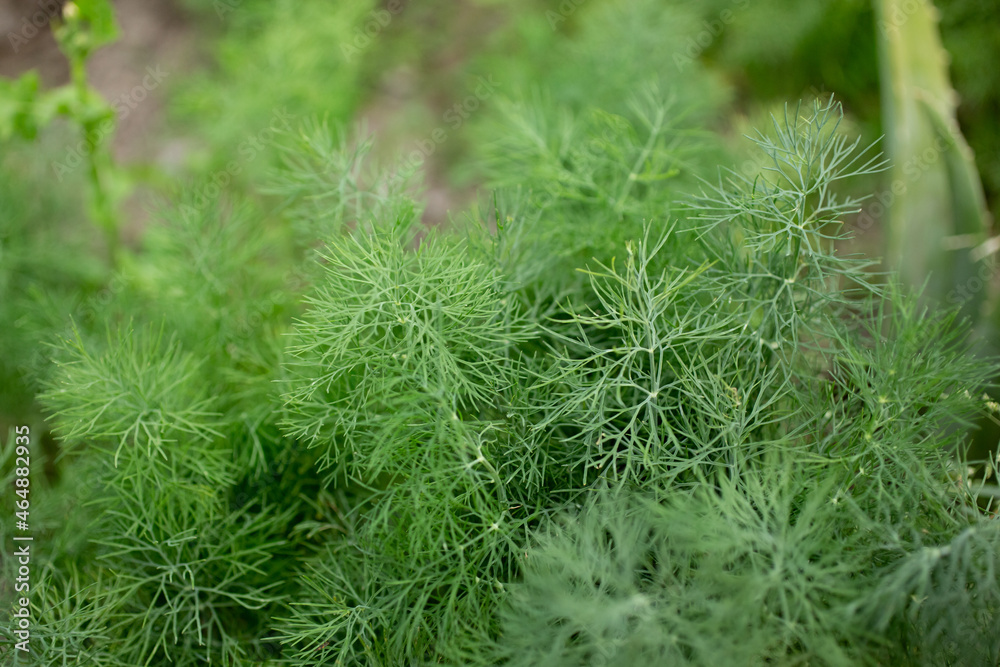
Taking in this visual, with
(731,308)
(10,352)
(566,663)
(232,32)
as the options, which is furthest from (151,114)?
(566,663)

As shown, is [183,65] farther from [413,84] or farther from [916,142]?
[916,142]

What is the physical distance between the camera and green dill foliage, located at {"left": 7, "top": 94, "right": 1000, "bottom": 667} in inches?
24.2

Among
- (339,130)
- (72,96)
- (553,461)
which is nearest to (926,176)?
(553,461)

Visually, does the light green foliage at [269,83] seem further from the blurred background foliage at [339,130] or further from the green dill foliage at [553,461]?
the green dill foliage at [553,461]

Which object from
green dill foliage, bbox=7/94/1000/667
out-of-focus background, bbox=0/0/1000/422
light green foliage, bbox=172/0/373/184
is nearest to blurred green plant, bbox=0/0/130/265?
out-of-focus background, bbox=0/0/1000/422

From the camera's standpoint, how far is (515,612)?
68 cm

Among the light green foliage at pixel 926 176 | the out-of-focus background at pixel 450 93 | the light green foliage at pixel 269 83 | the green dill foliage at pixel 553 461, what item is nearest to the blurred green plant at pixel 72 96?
the out-of-focus background at pixel 450 93

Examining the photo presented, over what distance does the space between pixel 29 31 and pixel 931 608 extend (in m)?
2.35

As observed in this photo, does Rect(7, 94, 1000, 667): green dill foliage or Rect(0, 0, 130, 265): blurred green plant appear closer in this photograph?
Rect(7, 94, 1000, 667): green dill foliage

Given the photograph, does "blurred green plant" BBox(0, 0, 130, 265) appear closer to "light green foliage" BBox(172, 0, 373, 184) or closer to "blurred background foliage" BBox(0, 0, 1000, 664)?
"blurred background foliage" BBox(0, 0, 1000, 664)

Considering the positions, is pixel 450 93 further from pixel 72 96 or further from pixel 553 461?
pixel 553 461

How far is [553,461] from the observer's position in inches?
29.9

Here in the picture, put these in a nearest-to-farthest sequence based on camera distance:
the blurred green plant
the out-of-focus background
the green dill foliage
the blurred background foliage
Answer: the green dill foliage
the blurred background foliage
the blurred green plant
the out-of-focus background

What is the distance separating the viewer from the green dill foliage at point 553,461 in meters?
0.61
